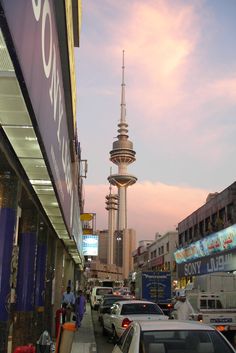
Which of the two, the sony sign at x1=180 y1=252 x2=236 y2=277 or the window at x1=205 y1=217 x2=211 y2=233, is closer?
the sony sign at x1=180 y1=252 x2=236 y2=277

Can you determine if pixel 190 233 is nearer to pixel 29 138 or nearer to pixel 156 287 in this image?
pixel 156 287

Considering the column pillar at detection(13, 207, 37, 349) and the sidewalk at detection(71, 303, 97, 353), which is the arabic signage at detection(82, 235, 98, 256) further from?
the column pillar at detection(13, 207, 37, 349)

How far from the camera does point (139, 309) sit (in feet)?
52.0

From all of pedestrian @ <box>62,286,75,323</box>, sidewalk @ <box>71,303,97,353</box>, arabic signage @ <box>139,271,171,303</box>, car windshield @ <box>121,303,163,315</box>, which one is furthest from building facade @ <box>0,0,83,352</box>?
arabic signage @ <box>139,271,171,303</box>

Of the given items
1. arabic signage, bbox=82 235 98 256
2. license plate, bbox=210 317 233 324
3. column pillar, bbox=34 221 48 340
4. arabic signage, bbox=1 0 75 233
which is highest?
arabic signage, bbox=82 235 98 256

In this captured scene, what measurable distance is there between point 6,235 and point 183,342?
324 cm

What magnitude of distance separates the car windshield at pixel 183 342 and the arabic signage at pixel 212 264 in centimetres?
3265

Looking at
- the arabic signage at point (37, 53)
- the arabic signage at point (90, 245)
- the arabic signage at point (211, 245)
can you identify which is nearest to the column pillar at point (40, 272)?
the arabic signage at point (37, 53)

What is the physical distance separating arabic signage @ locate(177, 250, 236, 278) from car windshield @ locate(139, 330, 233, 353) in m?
32.7

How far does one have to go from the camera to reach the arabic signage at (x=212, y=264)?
128 feet

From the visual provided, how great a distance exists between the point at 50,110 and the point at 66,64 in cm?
467

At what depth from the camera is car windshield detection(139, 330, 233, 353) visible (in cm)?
639

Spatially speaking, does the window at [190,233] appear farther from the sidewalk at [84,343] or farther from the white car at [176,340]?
the white car at [176,340]

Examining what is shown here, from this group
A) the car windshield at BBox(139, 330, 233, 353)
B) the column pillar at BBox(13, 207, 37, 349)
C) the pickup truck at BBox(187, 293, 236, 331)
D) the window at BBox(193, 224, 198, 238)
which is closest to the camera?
the car windshield at BBox(139, 330, 233, 353)
